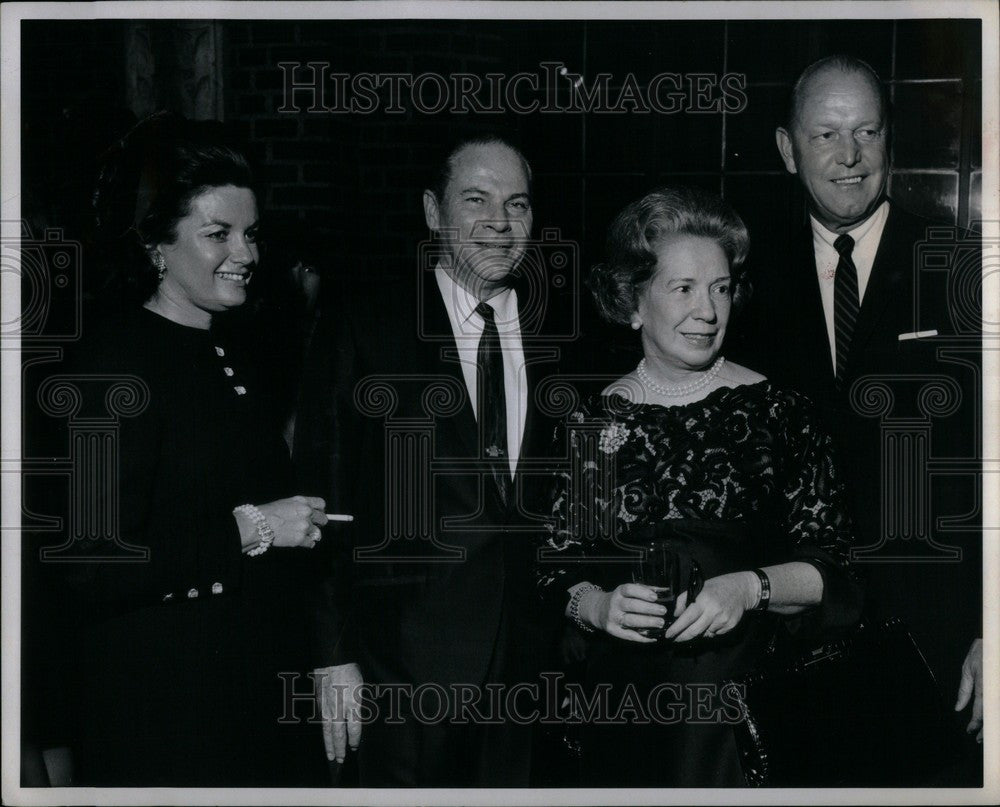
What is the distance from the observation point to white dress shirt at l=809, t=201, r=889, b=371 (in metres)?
3.15

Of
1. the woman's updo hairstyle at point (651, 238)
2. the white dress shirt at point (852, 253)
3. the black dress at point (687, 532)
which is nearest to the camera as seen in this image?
the black dress at point (687, 532)

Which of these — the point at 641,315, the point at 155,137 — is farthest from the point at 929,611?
the point at 155,137

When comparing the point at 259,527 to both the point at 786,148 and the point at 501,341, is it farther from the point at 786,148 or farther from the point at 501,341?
the point at 786,148

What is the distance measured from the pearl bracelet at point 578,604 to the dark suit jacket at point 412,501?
0.37 feet

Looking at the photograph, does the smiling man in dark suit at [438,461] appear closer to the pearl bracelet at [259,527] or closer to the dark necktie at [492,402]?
the dark necktie at [492,402]

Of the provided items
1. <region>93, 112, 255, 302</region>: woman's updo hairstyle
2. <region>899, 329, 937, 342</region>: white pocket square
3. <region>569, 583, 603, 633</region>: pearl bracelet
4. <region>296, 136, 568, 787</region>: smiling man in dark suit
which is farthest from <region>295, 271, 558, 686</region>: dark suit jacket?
<region>899, 329, 937, 342</region>: white pocket square

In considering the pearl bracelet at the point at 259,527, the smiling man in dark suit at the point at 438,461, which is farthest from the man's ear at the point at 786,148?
the pearl bracelet at the point at 259,527

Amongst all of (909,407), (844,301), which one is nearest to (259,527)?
(844,301)

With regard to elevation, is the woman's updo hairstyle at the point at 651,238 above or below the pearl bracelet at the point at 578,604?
above

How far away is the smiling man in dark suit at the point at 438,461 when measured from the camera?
10.0 feet

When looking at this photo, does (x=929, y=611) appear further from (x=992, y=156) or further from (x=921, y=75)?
(x=921, y=75)

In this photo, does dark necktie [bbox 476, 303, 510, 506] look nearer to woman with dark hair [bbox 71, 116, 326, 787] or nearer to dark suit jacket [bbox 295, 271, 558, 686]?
dark suit jacket [bbox 295, 271, 558, 686]

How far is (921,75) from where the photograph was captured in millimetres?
3170

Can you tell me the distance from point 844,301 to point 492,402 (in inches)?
42.9
